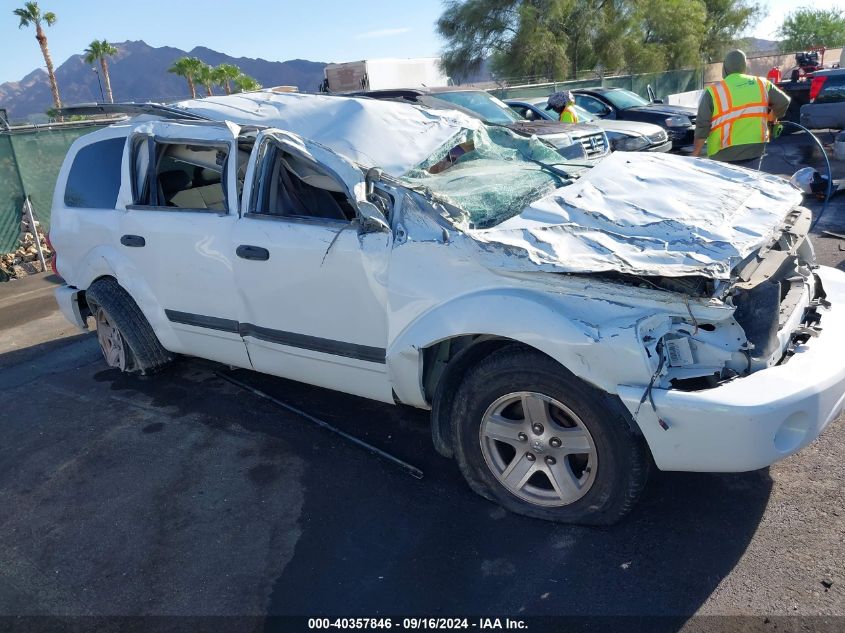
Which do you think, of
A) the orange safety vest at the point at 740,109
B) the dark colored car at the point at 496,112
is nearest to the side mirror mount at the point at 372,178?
the orange safety vest at the point at 740,109

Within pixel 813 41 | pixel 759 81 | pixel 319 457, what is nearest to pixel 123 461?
pixel 319 457

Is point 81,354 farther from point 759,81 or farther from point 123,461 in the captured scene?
point 759,81

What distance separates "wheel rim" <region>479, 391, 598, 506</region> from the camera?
2.90 m

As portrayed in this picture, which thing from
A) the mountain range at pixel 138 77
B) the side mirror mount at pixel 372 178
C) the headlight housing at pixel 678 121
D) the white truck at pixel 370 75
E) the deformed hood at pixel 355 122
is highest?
the mountain range at pixel 138 77

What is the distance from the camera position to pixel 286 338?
3.85 m

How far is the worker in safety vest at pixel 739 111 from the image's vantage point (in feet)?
19.0

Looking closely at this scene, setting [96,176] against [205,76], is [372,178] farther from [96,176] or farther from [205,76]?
[205,76]

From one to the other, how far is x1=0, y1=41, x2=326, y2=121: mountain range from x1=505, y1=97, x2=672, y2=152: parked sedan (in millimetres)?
160150

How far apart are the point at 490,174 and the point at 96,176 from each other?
2868 millimetres

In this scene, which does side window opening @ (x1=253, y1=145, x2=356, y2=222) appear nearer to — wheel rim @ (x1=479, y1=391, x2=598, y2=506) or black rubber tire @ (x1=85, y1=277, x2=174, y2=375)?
wheel rim @ (x1=479, y1=391, x2=598, y2=506)

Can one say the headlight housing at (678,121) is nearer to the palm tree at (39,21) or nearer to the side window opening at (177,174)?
the side window opening at (177,174)

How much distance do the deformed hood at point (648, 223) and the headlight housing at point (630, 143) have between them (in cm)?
827

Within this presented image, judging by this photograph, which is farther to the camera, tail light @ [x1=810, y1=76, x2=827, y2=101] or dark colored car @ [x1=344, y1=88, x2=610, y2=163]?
tail light @ [x1=810, y1=76, x2=827, y2=101]

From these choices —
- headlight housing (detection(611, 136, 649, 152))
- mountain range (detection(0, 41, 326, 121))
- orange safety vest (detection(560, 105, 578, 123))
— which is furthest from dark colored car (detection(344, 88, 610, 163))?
mountain range (detection(0, 41, 326, 121))
